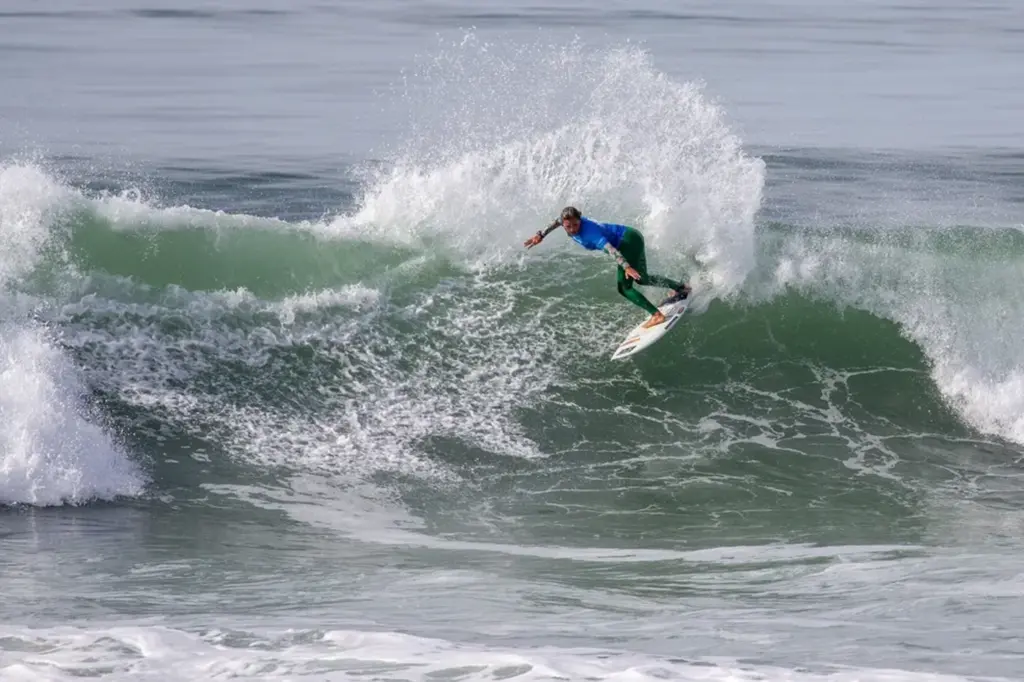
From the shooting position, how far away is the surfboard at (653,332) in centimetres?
1317

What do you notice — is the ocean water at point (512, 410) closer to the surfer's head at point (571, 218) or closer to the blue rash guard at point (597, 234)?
the blue rash guard at point (597, 234)

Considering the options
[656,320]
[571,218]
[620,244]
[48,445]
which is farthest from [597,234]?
[48,445]

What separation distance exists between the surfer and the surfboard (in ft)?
0.91

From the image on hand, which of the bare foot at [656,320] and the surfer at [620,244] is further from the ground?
the surfer at [620,244]

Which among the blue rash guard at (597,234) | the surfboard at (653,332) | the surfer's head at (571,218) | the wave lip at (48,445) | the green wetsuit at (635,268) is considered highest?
the surfer's head at (571,218)

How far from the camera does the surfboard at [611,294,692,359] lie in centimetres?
1317

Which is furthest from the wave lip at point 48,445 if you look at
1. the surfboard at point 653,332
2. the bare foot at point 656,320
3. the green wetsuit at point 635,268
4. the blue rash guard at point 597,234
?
the bare foot at point 656,320

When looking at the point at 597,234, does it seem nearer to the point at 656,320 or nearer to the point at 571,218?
the point at 571,218

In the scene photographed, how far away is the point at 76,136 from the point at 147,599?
1641 centimetres

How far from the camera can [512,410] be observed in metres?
12.6

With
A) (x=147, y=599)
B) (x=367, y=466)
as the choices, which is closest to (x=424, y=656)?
(x=147, y=599)

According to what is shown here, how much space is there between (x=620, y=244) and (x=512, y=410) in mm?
1729

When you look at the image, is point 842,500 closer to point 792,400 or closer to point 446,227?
point 792,400

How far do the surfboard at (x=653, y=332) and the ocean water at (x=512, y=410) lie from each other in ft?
0.71
